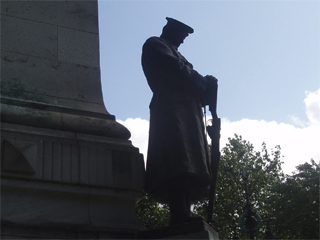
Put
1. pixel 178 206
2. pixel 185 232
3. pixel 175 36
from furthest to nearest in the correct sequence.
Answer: pixel 175 36
pixel 178 206
pixel 185 232

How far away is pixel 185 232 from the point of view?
16.4ft

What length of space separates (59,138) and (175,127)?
51.9 inches

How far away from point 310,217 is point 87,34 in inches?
868

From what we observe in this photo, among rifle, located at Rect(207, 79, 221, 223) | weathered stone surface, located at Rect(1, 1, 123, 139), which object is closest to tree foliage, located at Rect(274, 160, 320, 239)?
rifle, located at Rect(207, 79, 221, 223)

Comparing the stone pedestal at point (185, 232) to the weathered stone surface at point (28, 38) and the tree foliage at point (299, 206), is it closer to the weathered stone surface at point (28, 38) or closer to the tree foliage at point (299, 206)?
the weathered stone surface at point (28, 38)

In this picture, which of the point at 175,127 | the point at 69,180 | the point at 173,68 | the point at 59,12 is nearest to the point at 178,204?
the point at 175,127

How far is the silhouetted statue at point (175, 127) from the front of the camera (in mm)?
5477

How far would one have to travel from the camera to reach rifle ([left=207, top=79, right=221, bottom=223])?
5.77 m

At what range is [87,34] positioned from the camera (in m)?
6.39

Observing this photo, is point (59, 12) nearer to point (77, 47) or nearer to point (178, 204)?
point (77, 47)

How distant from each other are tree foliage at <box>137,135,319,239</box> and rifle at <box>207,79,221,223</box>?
15489 millimetres

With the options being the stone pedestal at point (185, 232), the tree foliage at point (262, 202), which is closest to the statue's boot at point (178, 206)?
the stone pedestal at point (185, 232)

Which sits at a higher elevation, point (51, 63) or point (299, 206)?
point (299, 206)

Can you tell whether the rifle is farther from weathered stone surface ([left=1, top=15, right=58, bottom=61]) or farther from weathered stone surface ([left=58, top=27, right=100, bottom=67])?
weathered stone surface ([left=1, top=15, right=58, bottom=61])
